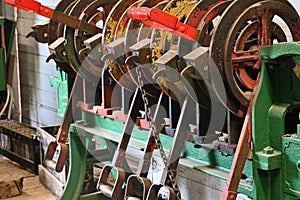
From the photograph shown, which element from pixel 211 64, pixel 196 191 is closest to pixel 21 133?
pixel 196 191

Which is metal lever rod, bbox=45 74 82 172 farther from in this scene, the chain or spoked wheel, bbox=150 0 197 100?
spoked wheel, bbox=150 0 197 100

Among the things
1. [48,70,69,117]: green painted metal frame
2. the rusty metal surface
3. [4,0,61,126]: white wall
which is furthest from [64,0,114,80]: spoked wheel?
[4,0,61,126]: white wall

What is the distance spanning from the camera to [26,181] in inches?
176

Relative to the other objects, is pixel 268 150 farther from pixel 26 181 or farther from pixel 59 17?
pixel 26 181

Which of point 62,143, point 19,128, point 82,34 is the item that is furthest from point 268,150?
point 19,128

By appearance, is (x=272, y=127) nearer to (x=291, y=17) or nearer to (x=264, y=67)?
(x=264, y=67)

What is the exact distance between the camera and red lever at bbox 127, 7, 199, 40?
2029 millimetres

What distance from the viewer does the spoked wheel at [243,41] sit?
206 cm

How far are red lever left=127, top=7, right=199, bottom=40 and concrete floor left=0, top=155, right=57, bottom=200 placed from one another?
2269 mm

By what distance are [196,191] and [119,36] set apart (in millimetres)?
1389

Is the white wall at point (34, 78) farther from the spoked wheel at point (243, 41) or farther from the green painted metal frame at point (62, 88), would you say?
the spoked wheel at point (243, 41)

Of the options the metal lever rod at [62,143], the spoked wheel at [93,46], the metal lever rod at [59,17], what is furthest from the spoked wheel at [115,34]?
the metal lever rod at [62,143]

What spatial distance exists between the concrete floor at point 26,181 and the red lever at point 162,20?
7.45 feet

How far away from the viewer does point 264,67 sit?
2.02 m
